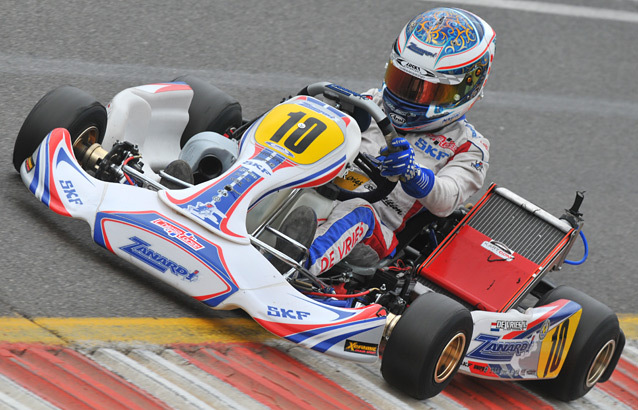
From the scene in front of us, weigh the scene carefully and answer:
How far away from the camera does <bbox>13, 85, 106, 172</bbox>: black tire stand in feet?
13.2

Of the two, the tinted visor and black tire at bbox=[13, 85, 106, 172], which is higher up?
the tinted visor

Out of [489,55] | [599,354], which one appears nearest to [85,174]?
[489,55]

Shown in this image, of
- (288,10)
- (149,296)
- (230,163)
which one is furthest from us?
(288,10)

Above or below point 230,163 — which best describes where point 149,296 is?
below

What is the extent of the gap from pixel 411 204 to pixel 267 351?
0.98 m

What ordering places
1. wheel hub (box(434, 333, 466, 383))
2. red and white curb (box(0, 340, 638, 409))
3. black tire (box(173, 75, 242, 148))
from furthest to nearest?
1. black tire (box(173, 75, 242, 148))
2. wheel hub (box(434, 333, 466, 383))
3. red and white curb (box(0, 340, 638, 409))

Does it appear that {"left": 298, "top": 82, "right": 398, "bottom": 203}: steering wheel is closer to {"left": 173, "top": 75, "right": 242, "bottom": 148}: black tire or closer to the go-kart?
the go-kart

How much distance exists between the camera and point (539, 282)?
4.41 metres

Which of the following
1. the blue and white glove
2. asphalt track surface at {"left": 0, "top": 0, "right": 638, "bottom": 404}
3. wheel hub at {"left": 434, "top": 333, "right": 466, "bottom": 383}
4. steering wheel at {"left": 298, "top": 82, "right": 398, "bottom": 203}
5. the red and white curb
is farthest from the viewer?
asphalt track surface at {"left": 0, "top": 0, "right": 638, "bottom": 404}

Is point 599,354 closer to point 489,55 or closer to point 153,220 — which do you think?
point 489,55

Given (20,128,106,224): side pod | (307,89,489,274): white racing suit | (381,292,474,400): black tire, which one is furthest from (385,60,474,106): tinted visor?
(20,128,106,224): side pod

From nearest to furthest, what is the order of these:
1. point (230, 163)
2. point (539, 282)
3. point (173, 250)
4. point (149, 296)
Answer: point (173, 250) → point (149, 296) → point (230, 163) → point (539, 282)

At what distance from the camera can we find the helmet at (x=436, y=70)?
414cm

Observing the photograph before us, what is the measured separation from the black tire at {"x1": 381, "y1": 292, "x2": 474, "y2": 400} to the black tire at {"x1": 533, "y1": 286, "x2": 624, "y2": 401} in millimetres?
628
